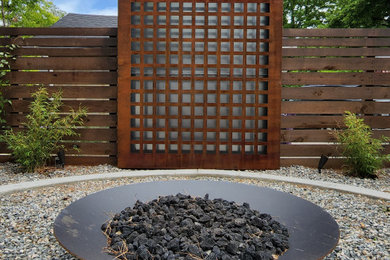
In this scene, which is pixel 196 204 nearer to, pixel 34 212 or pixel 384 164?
pixel 34 212

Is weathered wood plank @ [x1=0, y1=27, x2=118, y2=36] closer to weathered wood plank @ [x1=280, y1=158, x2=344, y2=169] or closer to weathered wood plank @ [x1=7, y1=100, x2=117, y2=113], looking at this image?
weathered wood plank @ [x1=7, y1=100, x2=117, y2=113]

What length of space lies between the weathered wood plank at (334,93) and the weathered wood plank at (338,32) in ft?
2.02

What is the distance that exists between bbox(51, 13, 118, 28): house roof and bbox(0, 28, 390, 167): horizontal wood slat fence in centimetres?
707

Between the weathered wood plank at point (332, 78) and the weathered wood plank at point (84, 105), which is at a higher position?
the weathered wood plank at point (332, 78)

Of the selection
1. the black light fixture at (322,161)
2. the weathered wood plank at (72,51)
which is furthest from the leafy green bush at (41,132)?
the black light fixture at (322,161)

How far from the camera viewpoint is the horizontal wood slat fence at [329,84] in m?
3.60

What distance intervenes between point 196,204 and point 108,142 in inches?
90.9

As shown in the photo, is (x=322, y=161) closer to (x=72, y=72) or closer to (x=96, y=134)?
(x=96, y=134)

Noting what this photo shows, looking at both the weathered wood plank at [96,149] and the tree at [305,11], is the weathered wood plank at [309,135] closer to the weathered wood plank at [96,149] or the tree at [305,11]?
the weathered wood plank at [96,149]

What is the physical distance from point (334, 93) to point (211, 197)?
2444 millimetres

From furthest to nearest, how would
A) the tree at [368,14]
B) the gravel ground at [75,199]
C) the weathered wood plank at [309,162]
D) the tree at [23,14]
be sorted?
1. the tree at [23,14]
2. the tree at [368,14]
3. the weathered wood plank at [309,162]
4. the gravel ground at [75,199]

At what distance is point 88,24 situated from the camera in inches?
411

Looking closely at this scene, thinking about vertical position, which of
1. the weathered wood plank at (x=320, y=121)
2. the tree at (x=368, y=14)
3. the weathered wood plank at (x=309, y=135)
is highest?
the tree at (x=368, y=14)

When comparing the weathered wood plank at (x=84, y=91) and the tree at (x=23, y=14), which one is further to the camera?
the tree at (x=23, y=14)
